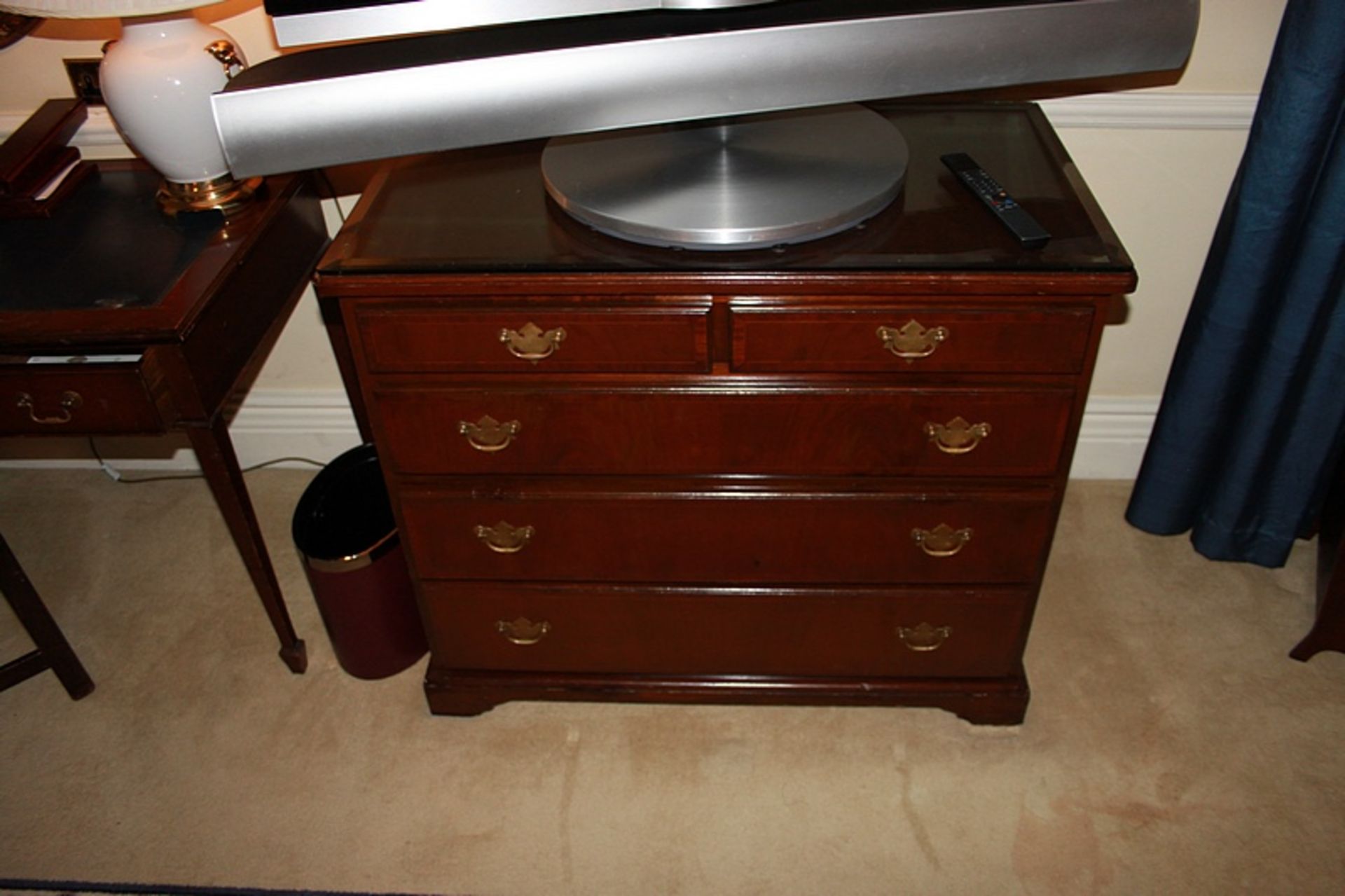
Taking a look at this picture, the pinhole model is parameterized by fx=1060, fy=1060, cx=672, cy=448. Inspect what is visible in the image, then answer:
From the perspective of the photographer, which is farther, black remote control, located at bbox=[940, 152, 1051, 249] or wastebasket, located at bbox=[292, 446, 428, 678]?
wastebasket, located at bbox=[292, 446, 428, 678]

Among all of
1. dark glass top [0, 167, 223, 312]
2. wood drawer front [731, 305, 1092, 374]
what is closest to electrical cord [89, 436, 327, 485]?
dark glass top [0, 167, 223, 312]

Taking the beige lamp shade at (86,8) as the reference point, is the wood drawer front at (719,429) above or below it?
below

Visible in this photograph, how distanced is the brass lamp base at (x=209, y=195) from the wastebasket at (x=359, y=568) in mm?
472

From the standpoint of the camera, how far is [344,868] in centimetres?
159

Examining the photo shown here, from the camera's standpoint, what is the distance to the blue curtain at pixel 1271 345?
1547mm

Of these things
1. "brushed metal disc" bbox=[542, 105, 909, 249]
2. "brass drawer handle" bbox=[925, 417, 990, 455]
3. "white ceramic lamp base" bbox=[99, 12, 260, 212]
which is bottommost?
"brass drawer handle" bbox=[925, 417, 990, 455]

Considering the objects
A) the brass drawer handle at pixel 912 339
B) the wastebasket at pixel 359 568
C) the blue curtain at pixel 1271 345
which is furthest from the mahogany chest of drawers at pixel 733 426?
the blue curtain at pixel 1271 345

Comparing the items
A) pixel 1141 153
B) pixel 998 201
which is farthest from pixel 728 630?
pixel 1141 153

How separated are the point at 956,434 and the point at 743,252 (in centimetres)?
38

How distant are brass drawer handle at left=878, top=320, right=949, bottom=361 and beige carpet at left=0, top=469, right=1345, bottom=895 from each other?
28.6 inches

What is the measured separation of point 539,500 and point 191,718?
808 millimetres

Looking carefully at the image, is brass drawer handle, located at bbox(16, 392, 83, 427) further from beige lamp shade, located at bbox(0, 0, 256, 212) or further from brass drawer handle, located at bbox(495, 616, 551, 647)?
brass drawer handle, located at bbox(495, 616, 551, 647)

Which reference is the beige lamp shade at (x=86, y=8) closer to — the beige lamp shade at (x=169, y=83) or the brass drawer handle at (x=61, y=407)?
the beige lamp shade at (x=169, y=83)

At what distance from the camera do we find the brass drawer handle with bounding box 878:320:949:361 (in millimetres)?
1307
